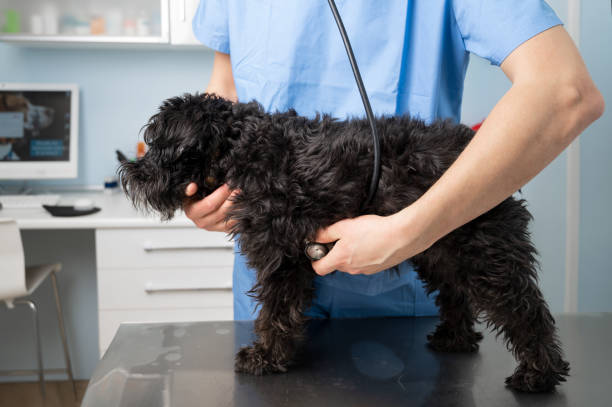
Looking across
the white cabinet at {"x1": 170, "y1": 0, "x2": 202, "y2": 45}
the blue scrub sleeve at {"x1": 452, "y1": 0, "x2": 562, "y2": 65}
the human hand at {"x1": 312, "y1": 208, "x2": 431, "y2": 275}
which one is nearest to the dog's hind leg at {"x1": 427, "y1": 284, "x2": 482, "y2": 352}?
the human hand at {"x1": 312, "y1": 208, "x2": 431, "y2": 275}

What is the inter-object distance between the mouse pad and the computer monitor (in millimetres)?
394

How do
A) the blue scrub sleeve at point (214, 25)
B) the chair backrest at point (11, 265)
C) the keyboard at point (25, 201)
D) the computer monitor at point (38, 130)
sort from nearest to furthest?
the blue scrub sleeve at point (214, 25) < the chair backrest at point (11, 265) < the keyboard at point (25, 201) < the computer monitor at point (38, 130)

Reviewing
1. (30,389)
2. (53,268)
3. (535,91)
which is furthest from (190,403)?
(30,389)

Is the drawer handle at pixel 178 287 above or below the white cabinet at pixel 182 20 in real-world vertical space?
below

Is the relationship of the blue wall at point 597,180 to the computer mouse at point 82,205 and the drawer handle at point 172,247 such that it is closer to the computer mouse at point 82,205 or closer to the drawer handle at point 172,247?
the drawer handle at point 172,247

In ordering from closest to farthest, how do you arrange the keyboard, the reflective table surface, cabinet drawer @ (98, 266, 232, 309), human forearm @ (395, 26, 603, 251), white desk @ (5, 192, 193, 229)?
human forearm @ (395, 26, 603, 251), the reflective table surface, white desk @ (5, 192, 193, 229), cabinet drawer @ (98, 266, 232, 309), the keyboard

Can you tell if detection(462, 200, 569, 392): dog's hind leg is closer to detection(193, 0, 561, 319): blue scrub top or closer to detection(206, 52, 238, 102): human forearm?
detection(193, 0, 561, 319): blue scrub top

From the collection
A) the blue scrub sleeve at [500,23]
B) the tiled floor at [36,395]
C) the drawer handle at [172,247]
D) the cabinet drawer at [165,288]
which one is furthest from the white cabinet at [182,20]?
the tiled floor at [36,395]

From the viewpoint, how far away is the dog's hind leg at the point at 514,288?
72 cm

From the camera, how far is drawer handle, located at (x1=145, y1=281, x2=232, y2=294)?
7.71ft

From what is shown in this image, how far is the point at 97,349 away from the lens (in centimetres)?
303

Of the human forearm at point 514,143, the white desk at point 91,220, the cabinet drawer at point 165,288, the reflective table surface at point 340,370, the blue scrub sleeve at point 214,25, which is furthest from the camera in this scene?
the cabinet drawer at point 165,288

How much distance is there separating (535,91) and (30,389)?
10.7ft

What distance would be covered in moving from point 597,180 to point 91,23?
273cm
